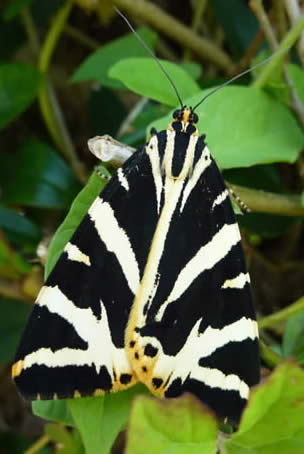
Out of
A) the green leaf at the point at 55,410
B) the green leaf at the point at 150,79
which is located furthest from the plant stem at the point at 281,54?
the green leaf at the point at 55,410

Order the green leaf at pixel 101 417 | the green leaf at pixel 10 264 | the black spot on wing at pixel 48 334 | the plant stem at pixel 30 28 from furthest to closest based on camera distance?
1. the plant stem at pixel 30 28
2. the green leaf at pixel 10 264
3. the black spot on wing at pixel 48 334
4. the green leaf at pixel 101 417

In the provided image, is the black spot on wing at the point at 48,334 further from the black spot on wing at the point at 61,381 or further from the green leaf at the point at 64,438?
the green leaf at the point at 64,438

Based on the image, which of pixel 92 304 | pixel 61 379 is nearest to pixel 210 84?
pixel 92 304

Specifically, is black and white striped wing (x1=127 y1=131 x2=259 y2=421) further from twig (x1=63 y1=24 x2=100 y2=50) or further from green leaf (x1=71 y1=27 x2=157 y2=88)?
twig (x1=63 y1=24 x2=100 y2=50)

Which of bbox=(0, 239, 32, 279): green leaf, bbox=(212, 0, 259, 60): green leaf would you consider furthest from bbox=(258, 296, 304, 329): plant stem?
bbox=(212, 0, 259, 60): green leaf

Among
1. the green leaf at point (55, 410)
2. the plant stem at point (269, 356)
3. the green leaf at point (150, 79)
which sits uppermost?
the green leaf at point (150, 79)

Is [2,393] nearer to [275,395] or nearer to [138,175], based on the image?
[138,175]
